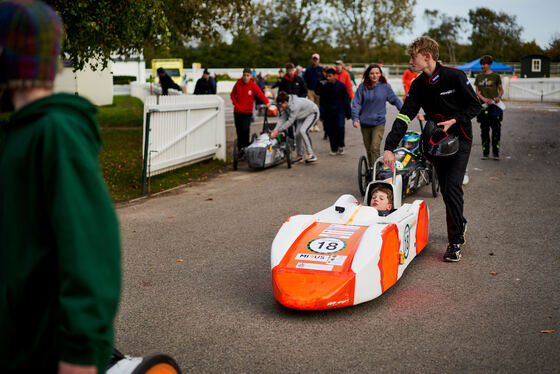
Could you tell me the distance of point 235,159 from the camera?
13633 millimetres

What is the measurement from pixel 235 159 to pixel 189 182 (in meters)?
1.69

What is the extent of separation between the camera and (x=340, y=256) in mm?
5371

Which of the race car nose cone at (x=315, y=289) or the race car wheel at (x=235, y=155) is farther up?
the race car wheel at (x=235, y=155)

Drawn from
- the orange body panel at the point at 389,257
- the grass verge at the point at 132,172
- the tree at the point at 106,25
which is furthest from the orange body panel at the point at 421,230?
the tree at the point at 106,25

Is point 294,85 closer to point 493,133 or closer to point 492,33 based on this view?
point 493,133

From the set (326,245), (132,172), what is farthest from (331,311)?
(132,172)

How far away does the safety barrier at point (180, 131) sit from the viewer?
36.3 feet

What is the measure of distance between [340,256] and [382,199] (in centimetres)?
191

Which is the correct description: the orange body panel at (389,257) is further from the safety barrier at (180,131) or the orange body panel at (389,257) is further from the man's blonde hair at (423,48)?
the safety barrier at (180,131)

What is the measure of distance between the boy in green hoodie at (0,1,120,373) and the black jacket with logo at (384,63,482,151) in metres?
4.98

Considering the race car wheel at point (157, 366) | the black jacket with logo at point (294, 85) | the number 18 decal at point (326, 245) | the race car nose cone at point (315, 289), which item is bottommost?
the race car nose cone at point (315, 289)

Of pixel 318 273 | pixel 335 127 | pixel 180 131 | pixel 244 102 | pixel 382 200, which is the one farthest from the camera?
pixel 335 127

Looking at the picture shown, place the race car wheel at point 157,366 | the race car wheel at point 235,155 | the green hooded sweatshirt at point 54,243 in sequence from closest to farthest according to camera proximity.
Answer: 1. the green hooded sweatshirt at point 54,243
2. the race car wheel at point 157,366
3. the race car wheel at point 235,155

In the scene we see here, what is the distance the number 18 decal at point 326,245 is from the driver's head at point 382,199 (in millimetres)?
1518
